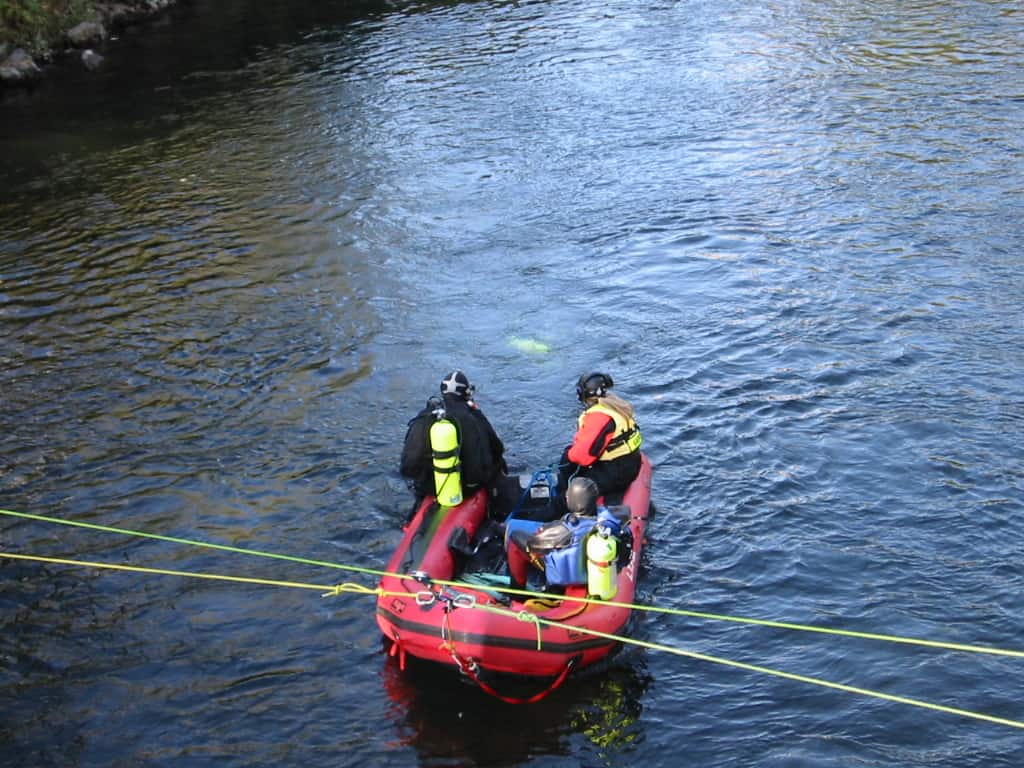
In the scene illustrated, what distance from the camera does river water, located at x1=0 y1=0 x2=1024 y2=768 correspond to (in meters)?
9.39

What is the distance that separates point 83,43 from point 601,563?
31453 mm

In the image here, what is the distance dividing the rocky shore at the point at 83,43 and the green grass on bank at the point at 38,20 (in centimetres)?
6

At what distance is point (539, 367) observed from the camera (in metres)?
15.3

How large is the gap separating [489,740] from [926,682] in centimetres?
377

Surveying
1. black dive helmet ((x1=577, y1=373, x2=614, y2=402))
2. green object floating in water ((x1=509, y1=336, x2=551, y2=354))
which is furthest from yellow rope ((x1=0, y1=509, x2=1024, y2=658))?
green object floating in water ((x1=509, y1=336, x2=551, y2=354))

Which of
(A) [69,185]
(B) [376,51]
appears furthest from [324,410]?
(B) [376,51]

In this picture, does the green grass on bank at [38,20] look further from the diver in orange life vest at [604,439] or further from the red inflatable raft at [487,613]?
the red inflatable raft at [487,613]

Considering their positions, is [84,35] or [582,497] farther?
[84,35]

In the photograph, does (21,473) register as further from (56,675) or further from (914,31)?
(914,31)

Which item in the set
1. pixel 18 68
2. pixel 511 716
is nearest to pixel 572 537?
pixel 511 716

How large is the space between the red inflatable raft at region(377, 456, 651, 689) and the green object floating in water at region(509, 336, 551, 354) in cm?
556

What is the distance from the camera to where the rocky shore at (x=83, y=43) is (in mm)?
31266

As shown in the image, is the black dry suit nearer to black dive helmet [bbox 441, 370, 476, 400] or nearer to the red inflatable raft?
black dive helmet [bbox 441, 370, 476, 400]

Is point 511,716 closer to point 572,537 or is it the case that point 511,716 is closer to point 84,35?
point 572,537
